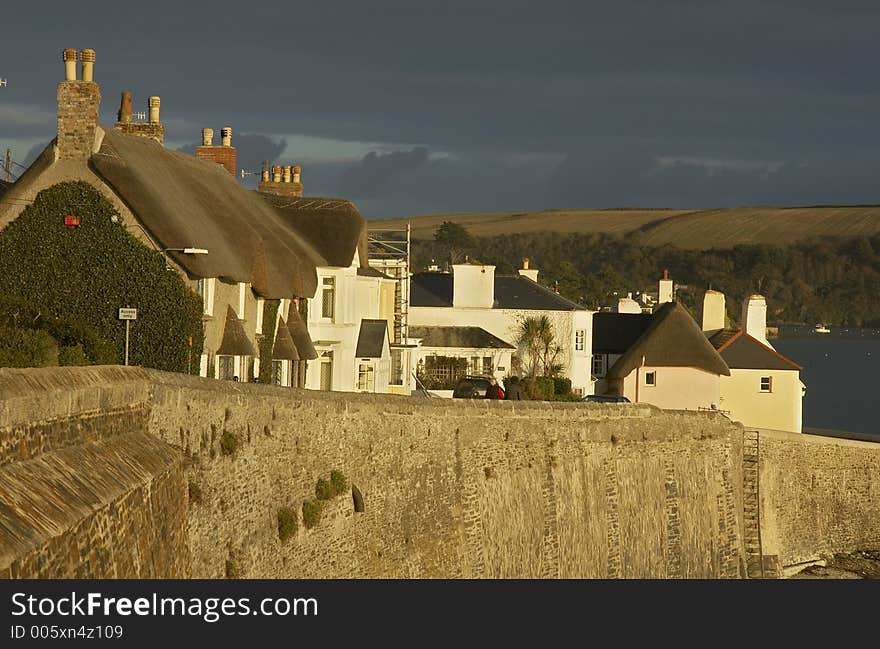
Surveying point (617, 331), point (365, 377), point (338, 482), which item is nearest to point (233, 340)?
point (338, 482)

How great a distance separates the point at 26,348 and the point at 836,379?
12246 cm

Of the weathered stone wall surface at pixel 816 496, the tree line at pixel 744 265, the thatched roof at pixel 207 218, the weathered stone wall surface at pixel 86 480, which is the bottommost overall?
the weathered stone wall surface at pixel 816 496

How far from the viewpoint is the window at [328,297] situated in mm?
44422

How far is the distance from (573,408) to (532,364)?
970 inches

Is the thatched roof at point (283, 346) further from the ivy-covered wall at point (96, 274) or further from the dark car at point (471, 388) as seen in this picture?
the dark car at point (471, 388)

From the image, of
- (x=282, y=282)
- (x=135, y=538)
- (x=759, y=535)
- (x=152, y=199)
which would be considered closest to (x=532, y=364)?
(x=759, y=535)

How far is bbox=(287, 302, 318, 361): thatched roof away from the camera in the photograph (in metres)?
40.4

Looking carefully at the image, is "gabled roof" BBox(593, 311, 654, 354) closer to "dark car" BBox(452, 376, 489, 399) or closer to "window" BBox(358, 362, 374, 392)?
"dark car" BBox(452, 376, 489, 399)

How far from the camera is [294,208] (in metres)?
45.0

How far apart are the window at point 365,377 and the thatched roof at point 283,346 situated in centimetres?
732

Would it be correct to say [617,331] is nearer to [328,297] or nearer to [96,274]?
[328,297]

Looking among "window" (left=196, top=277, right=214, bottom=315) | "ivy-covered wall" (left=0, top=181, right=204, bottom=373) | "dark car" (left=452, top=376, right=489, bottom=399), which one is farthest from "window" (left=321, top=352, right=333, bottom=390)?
"ivy-covered wall" (left=0, top=181, right=204, bottom=373)

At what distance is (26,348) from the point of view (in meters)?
23.7

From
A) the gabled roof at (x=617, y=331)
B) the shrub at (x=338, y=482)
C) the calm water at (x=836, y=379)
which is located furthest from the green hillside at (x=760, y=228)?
the shrub at (x=338, y=482)
